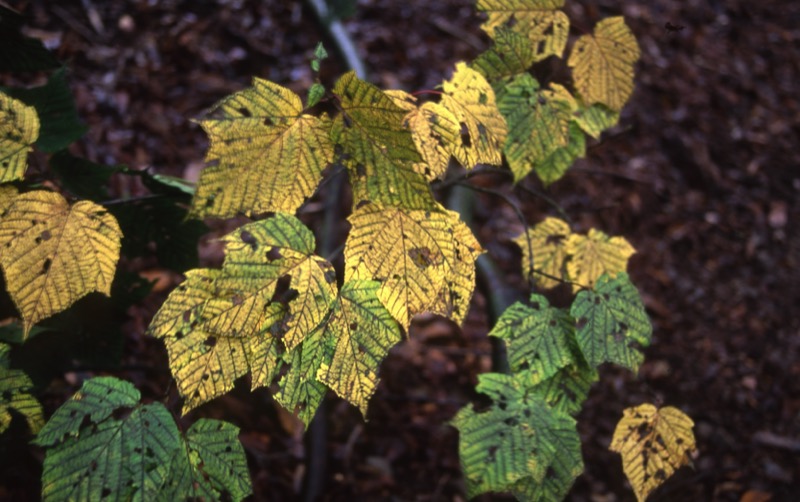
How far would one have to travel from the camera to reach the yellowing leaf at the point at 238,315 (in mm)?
892

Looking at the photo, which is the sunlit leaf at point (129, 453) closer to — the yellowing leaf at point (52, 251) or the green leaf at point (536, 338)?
the yellowing leaf at point (52, 251)

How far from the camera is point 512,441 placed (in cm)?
108

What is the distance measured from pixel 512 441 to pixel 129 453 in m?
0.69

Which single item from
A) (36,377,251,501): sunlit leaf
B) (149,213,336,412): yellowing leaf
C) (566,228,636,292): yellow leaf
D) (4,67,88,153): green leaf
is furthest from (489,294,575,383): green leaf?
(4,67,88,153): green leaf

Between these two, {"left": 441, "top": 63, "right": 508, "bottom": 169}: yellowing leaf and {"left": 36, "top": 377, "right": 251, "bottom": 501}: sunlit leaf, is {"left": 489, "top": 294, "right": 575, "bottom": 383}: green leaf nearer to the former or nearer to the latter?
{"left": 441, "top": 63, "right": 508, "bottom": 169}: yellowing leaf

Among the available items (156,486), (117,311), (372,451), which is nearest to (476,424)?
(156,486)

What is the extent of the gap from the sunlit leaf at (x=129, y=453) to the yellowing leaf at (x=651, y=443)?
2.60ft

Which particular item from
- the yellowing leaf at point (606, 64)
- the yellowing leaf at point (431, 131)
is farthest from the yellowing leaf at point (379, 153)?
the yellowing leaf at point (606, 64)

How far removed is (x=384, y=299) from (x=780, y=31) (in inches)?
200

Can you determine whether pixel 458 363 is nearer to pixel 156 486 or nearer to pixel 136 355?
pixel 136 355

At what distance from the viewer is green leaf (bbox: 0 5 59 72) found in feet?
3.81

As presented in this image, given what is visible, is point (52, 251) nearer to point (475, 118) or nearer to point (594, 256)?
point (475, 118)

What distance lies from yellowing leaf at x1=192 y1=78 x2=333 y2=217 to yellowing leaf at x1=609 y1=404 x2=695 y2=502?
33.6 inches

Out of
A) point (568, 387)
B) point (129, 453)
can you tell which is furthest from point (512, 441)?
point (129, 453)
